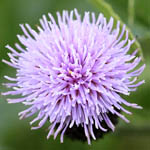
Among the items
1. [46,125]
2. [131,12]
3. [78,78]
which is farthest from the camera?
[46,125]

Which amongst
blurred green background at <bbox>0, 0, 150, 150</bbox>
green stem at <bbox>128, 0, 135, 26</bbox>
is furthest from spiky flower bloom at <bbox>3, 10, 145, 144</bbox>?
green stem at <bbox>128, 0, 135, 26</bbox>

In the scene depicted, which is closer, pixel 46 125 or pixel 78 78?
pixel 78 78

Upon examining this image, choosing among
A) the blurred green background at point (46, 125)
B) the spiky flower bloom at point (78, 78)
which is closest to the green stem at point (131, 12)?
the blurred green background at point (46, 125)

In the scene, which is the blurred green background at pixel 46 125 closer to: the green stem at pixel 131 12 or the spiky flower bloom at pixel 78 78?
the green stem at pixel 131 12

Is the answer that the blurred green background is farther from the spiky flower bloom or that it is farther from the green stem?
the spiky flower bloom

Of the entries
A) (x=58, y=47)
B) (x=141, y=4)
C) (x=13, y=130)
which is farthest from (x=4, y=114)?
(x=141, y=4)

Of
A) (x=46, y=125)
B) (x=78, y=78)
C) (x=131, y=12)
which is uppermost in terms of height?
(x=131, y=12)

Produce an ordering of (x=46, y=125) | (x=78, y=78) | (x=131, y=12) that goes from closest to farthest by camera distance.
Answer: (x=78, y=78) < (x=131, y=12) < (x=46, y=125)

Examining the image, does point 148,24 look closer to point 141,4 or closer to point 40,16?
point 141,4
